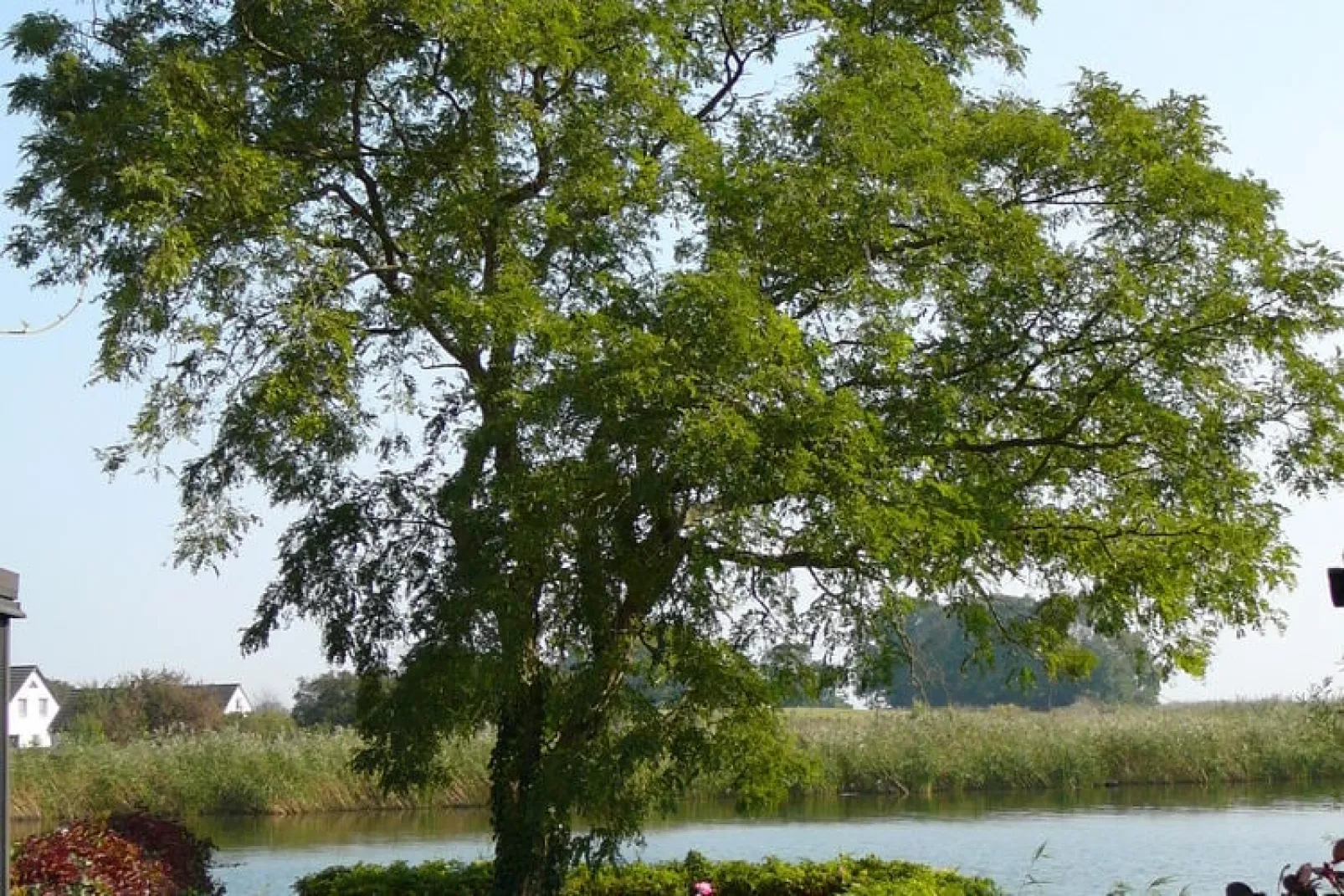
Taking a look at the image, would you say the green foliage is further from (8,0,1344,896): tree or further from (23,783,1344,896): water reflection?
(8,0,1344,896): tree

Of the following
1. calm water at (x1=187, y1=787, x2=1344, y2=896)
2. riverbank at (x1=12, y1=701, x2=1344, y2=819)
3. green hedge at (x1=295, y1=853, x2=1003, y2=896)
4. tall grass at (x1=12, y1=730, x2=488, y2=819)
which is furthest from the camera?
riverbank at (x1=12, y1=701, x2=1344, y2=819)

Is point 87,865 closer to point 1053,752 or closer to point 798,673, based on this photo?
point 798,673

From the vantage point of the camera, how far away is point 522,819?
10.5 metres

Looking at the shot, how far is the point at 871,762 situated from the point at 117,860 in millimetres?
15691

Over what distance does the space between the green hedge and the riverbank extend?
10.3m

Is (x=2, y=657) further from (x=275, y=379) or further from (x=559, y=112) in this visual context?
(x=559, y=112)

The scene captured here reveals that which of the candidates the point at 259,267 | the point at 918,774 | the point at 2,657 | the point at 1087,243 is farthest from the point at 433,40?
the point at 918,774

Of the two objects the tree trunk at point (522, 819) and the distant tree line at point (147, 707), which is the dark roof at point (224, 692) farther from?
the tree trunk at point (522, 819)

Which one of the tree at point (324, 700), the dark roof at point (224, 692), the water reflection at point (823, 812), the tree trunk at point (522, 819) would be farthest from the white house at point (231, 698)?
the tree trunk at point (522, 819)

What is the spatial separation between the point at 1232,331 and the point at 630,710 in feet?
14.4

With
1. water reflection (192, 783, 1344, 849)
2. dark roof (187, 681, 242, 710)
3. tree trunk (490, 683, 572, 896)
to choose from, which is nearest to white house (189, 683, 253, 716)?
dark roof (187, 681, 242, 710)

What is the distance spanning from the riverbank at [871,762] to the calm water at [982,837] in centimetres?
56

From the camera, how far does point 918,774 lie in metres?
24.5

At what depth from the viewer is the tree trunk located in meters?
10.6
